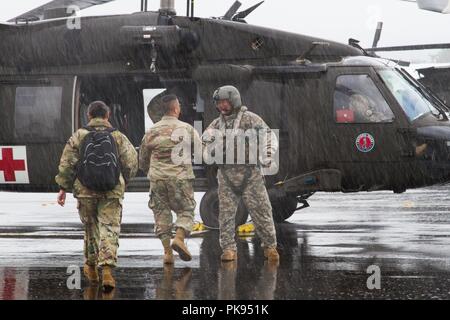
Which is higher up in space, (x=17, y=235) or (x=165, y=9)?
(x=165, y=9)

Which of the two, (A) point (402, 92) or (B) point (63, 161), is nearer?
(B) point (63, 161)

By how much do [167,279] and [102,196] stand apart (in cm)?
99

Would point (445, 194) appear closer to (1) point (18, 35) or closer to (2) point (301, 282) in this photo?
(1) point (18, 35)

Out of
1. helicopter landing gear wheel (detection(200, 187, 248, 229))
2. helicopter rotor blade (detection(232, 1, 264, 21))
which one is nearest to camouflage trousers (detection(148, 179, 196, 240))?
helicopter landing gear wheel (detection(200, 187, 248, 229))

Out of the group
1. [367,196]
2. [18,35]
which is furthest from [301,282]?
[367,196]

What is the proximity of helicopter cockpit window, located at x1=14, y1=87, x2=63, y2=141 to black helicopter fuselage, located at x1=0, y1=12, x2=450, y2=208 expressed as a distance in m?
0.01

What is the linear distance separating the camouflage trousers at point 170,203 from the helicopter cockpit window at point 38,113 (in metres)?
4.40

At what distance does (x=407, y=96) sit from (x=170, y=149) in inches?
182

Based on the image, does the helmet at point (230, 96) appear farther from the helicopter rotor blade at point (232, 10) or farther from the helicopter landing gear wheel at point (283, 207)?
the helicopter landing gear wheel at point (283, 207)

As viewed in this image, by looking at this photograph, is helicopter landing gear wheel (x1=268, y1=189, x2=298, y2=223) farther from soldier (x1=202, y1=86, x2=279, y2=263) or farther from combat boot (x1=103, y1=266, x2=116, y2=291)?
combat boot (x1=103, y1=266, x2=116, y2=291)

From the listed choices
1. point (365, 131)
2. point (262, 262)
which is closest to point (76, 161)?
point (262, 262)

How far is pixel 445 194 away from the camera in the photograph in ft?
81.9
